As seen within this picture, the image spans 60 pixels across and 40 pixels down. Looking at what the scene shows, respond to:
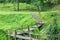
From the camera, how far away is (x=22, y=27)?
28.7 metres

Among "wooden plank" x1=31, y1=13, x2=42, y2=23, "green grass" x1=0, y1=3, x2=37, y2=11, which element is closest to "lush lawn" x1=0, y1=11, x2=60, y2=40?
"wooden plank" x1=31, y1=13, x2=42, y2=23

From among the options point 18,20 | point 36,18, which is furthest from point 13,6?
point 18,20

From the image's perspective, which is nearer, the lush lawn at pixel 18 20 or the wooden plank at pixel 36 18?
the lush lawn at pixel 18 20

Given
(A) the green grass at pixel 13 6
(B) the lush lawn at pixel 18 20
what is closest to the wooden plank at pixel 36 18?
(B) the lush lawn at pixel 18 20

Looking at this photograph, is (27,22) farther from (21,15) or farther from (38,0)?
(38,0)

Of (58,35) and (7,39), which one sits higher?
(58,35)

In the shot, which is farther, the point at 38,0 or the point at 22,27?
the point at 38,0

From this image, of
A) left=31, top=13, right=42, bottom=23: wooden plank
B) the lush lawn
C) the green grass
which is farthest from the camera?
the green grass

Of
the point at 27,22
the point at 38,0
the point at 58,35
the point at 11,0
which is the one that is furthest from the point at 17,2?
the point at 58,35

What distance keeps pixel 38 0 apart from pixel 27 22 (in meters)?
6.28

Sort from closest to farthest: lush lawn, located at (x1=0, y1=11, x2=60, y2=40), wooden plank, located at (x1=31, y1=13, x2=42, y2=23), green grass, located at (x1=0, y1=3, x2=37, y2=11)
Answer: lush lawn, located at (x1=0, y1=11, x2=60, y2=40) → wooden plank, located at (x1=31, y1=13, x2=42, y2=23) → green grass, located at (x1=0, y1=3, x2=37, y2=11)

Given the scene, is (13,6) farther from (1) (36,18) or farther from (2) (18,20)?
(2) (18,20)

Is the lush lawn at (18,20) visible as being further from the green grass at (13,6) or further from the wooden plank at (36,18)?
the green grass at (13,6)

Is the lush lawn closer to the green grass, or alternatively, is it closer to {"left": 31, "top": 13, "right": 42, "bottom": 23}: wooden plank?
{"left": 31, "top": 13, "right": 42, "bottom": 23}: wooden plank
